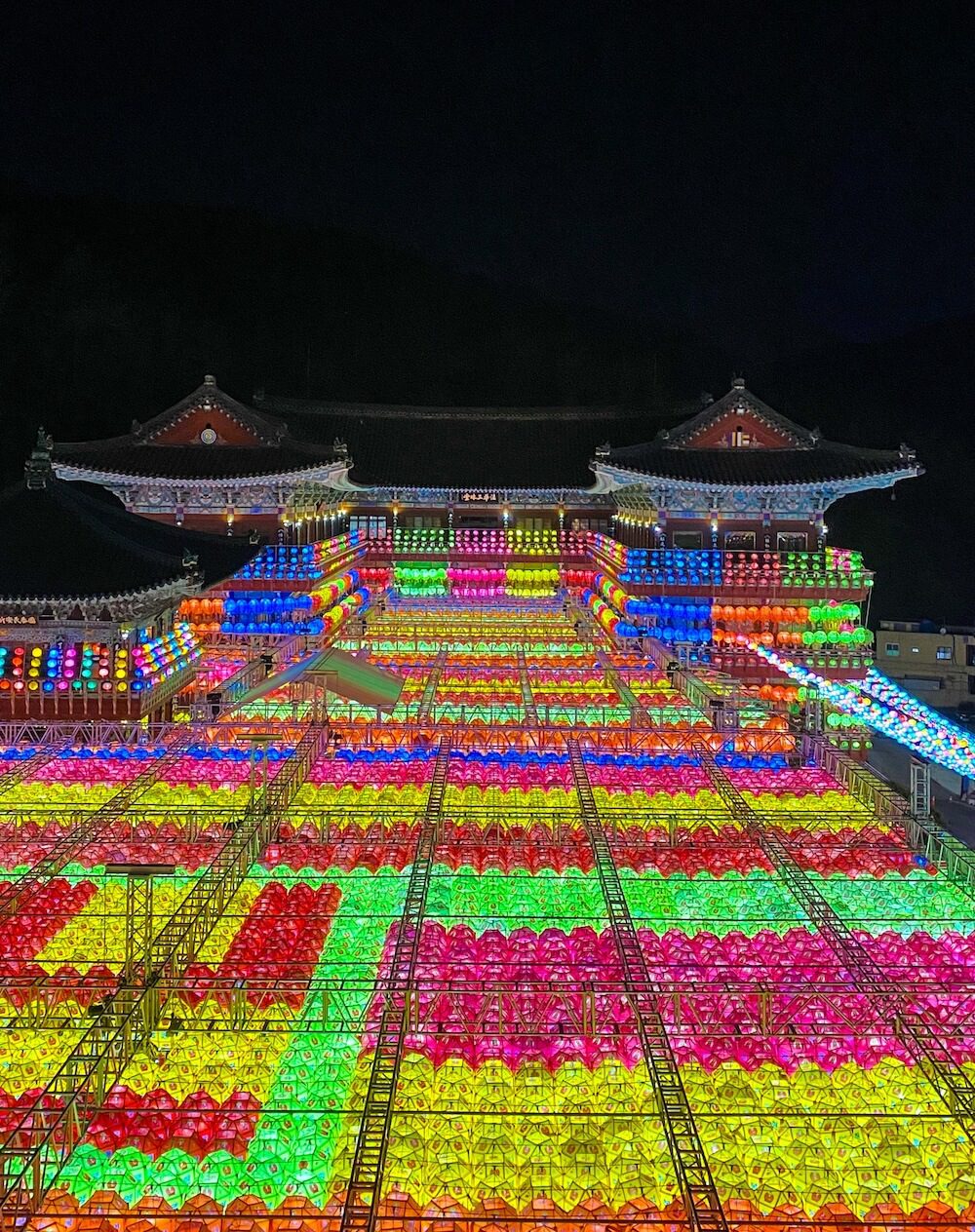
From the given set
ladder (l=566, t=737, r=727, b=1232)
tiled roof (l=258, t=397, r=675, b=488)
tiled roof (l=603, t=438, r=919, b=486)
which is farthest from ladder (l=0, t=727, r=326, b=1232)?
tiled roof (l=258, t=397, r=675, b=488)

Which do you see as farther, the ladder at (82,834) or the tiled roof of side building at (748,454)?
the tiled roof of side building at (748,454)

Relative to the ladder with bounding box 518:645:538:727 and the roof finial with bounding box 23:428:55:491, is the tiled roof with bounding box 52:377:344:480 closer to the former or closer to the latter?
the ladder with bounding box 518:645:538:727

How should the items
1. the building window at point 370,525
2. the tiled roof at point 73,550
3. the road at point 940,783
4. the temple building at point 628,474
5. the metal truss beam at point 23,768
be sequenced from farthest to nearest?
A: the building window at point 370,525 < the temple building at point 628,474 < the road at point 940,783 < the tiled roof at point 73,550 < the metal truss beam at point 23,768

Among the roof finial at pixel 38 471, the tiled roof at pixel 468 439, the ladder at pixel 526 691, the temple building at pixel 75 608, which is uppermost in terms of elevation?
the tiled roof at pixel 468 439

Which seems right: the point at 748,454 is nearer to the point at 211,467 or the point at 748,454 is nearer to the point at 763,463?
the point at 763,463

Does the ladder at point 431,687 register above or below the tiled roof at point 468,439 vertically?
below

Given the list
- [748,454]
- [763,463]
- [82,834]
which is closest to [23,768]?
[82,834]

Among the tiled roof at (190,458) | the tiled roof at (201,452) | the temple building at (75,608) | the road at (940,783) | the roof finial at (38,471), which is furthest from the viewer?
the tiled roof at (201,452)

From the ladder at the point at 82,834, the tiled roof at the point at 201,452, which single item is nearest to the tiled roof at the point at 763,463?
the tiled roof at the point at 201,452

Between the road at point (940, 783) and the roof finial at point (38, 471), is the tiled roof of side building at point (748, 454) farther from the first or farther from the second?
the roof finial at point (38, 471)
